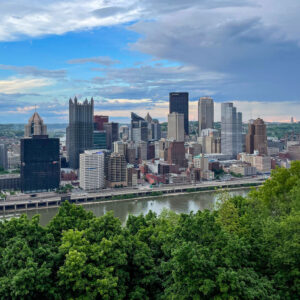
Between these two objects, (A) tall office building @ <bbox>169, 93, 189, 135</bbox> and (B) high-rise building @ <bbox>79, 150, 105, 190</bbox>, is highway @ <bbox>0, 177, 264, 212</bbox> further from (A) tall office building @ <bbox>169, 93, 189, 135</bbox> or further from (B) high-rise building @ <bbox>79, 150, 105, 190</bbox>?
(A) tall office building @ <bbox>169, 93, 189, 135</bbox>

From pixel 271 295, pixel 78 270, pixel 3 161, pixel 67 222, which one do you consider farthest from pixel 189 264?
pixel 3 161

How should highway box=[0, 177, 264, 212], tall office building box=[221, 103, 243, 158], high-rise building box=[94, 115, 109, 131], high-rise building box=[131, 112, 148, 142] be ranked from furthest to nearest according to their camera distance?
1. high-rise building box=[131, 112, 148, 142]
2. tall office building box=[221, 103, 243, 158]
3. high-rise building box=[94, 115, 109, 131]
4. highway box=[0, 177, 264, 212]

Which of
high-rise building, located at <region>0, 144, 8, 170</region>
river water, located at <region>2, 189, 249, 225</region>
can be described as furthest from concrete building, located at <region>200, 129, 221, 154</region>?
high-rise building, located at <region>0, 144, 8, 170</region>

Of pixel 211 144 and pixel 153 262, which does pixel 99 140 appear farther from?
pixel 153 262

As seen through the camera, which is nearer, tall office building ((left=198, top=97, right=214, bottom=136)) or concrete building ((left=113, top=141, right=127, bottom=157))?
concrete building ((left=113, top=141, right=127, bottom=157))

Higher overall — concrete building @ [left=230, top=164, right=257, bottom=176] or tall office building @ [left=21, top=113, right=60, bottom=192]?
tall office building @ [left=21, top=113, right=60, bottom=192]

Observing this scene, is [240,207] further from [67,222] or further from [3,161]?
[3,161]

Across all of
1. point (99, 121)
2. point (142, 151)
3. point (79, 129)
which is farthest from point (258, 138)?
point (79, 129)
